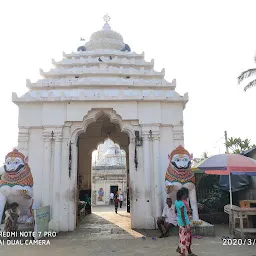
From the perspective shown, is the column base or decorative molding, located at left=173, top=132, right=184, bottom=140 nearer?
the column base

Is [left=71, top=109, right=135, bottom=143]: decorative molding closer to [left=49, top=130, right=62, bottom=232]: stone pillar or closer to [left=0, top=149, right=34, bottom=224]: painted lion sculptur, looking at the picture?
[left=49, top=130, right=62, bottom=232]: stone pillar

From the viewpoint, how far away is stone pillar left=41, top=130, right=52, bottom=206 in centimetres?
980

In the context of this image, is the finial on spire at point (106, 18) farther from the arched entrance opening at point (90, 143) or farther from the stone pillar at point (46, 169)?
the stone pillar at point (46, 169)

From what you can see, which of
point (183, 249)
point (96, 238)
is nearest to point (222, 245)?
point (183, 249)

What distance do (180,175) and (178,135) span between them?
1.92m

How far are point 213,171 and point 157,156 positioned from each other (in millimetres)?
2056

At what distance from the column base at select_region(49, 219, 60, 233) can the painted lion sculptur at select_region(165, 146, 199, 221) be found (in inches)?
154

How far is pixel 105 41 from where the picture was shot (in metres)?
14.7

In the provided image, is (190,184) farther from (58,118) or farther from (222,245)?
(58,118)

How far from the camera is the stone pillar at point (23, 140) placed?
1019 centimetres

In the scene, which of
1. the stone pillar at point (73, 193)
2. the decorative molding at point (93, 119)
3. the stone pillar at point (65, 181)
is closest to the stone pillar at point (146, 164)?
the decorative molding at point (93, 119)

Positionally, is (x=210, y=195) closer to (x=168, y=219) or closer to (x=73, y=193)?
(x=168, y=219)

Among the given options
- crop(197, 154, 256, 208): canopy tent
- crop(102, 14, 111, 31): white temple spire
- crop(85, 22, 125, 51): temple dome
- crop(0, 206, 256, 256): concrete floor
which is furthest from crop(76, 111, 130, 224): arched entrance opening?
crop(197, 154, 256, 208): canopy tent

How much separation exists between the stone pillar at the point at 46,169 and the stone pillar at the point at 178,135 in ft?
15.3
